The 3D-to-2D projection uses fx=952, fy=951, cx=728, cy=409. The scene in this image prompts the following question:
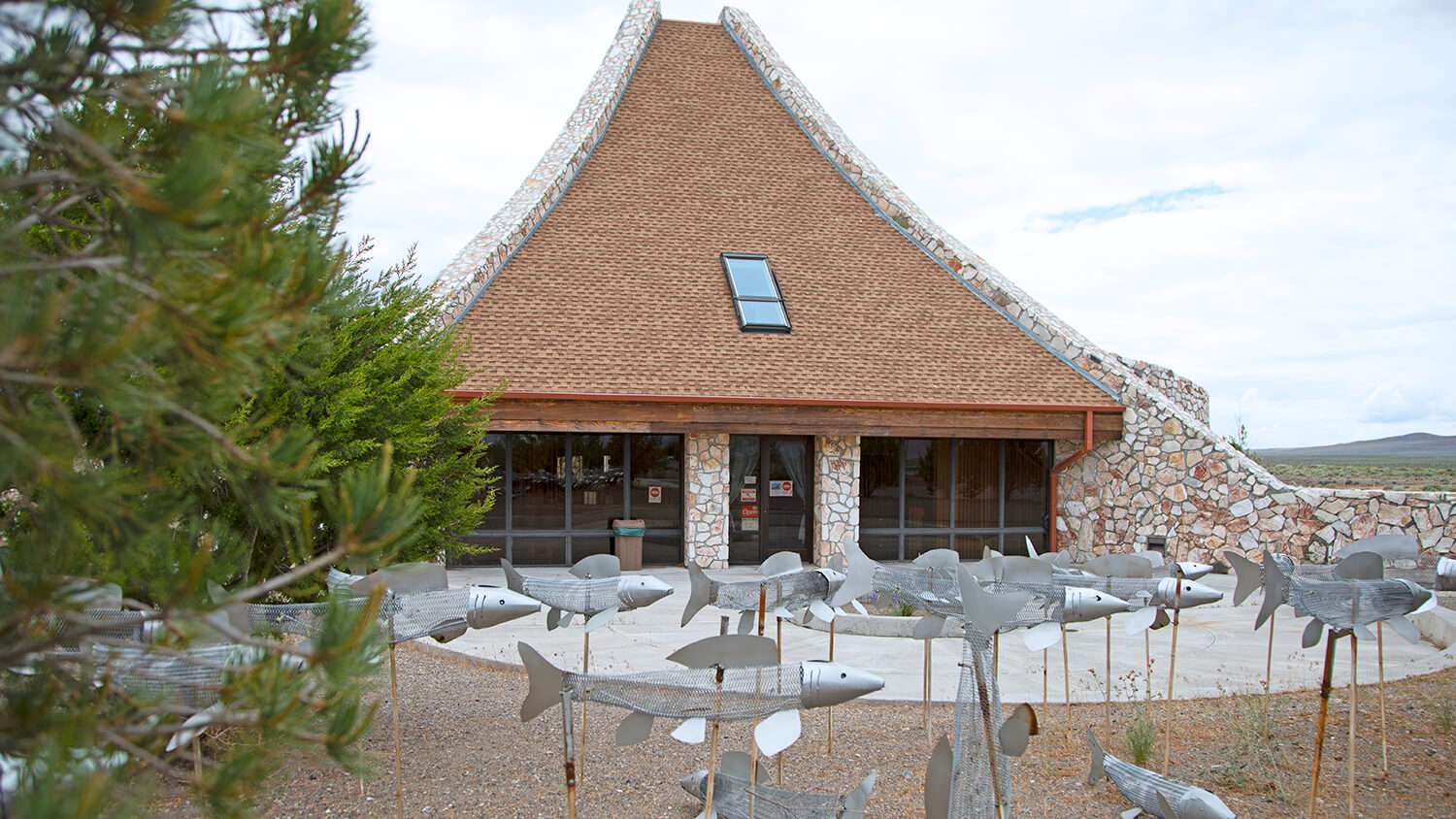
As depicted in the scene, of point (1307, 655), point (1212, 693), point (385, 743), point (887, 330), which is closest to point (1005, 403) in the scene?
point (887, 330)

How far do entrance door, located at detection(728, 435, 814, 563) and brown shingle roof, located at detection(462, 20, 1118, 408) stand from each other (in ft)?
4.69

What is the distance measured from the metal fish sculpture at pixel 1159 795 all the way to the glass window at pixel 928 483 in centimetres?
1042

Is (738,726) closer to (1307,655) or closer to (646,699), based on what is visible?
(646,699)

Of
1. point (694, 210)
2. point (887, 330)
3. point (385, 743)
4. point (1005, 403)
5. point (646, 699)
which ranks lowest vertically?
point (385, 743)

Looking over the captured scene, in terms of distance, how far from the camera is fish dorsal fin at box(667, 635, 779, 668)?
3982 mm

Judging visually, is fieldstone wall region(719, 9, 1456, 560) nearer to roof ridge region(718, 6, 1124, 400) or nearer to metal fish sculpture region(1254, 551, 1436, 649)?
roof ridge region(718, 6, 1124, 400)

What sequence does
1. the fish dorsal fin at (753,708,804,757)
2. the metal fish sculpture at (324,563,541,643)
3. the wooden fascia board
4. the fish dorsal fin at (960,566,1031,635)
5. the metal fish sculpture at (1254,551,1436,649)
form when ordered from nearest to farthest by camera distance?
the fish dorsal fin at (753,708,804,757)
the fish dorsal fin at (960,566,1031,635)
the metal fish sculpture at (324,563,541,643)
the metal fish sculpture at (1254,551,1436,649)
the wooden fascia board

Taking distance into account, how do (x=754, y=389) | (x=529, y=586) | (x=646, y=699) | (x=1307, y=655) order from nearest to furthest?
1. (x=646, y=699)
2. (x=529, y=586)
3. (x=1307, y=655)
4. (x=754, y=389)

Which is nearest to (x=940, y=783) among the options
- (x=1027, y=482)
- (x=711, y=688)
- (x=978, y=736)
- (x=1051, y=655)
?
(x=978, y=736)

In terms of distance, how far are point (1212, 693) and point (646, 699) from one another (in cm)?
540

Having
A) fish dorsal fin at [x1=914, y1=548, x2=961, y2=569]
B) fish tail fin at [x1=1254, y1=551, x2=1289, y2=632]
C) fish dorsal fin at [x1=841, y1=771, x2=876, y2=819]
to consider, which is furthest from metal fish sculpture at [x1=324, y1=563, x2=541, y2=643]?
fish tail fin at [x1=1254, y1=551, x2=1289, y2=632]

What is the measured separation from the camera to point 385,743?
6.34 metres

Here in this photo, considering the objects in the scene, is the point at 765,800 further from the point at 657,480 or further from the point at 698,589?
the point at 657,480

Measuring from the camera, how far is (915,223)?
1731 centimetres
